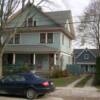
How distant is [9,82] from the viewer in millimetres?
17391

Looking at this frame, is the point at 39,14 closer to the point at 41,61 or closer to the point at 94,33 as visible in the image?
the point at 41,61

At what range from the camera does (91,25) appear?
160ft

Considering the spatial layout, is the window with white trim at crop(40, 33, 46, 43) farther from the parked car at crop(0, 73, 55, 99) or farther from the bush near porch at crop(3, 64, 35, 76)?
the parked car at crop(0, 73, 55, 99)

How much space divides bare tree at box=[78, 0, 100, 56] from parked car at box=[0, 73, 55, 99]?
29.3m

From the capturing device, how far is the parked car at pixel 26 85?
54.0 feet

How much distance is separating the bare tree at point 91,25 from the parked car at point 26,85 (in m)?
29.3

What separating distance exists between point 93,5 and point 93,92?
30.1 m

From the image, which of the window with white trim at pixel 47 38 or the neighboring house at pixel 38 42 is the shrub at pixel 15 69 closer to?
the neighboring house at pixel 38 42

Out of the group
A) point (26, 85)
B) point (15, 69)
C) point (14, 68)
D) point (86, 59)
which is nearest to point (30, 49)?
point (14, 68)

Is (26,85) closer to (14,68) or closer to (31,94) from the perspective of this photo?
(31,94)

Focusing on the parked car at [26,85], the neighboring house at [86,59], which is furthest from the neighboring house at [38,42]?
the neighboring house at [86,59]

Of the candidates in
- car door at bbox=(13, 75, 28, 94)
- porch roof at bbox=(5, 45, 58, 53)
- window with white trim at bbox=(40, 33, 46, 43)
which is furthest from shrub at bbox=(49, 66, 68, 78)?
car door at bbox=(13, 75, 28, 94)

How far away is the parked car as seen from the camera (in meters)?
16.5

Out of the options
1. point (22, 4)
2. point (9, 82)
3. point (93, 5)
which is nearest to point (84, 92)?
point (9, 82)
